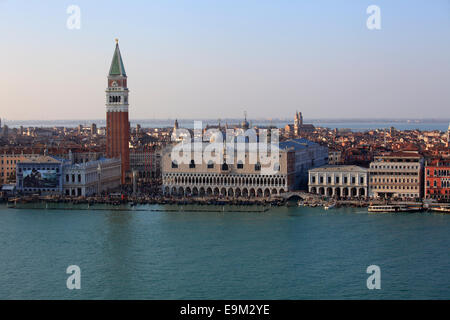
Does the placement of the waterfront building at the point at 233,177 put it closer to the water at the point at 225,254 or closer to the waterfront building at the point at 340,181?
the waterfront building at the point at 340,181

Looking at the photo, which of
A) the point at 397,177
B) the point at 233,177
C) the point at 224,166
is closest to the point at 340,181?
the point at 397,177

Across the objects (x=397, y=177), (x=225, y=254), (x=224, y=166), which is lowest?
(x=225, y=254)

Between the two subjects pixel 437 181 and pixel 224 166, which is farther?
pixel 224 166

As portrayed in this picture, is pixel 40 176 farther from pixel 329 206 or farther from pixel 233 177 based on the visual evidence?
pixel 329 206

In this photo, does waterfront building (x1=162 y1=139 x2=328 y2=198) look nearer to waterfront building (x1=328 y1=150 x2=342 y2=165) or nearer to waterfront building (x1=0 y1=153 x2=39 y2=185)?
waterfront building (x1=0 y1=153 x2=39 y2=185)

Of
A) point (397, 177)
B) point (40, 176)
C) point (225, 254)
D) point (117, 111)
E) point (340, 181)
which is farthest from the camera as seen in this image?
point (117, 111)

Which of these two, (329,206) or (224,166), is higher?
(224,166)
